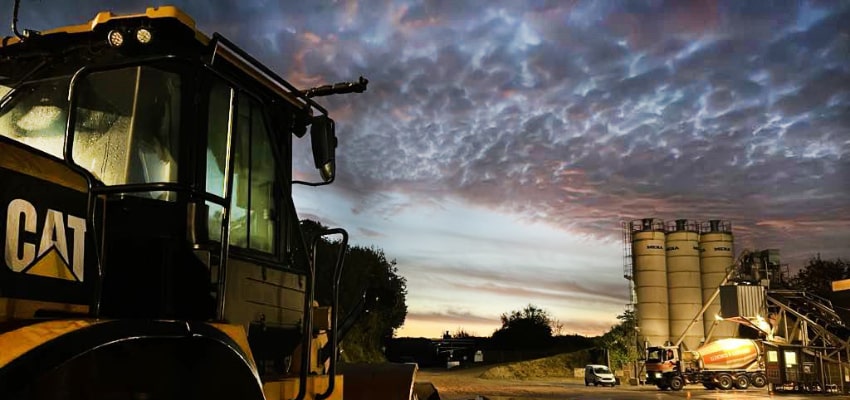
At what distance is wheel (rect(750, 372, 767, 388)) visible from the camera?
125 feet

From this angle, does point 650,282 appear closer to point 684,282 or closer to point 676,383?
point 684,282

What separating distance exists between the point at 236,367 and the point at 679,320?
4944 cm

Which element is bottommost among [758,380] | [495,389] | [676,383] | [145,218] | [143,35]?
[495,389]

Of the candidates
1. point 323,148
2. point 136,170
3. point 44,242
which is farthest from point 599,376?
point 44,242

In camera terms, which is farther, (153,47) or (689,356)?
(689,356)

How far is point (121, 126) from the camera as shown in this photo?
3428 mm

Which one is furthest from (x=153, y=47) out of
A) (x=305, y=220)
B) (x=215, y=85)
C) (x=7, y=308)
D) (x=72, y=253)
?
(x=305, y=220)

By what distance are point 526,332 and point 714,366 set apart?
4856cm

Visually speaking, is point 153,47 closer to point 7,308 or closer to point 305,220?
point 7,308

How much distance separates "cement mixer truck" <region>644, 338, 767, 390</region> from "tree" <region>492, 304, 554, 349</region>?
45111mm

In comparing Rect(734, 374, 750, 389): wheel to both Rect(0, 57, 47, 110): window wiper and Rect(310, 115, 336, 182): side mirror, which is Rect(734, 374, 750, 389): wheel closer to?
Rect(310, 115, 336, 182): side mirror

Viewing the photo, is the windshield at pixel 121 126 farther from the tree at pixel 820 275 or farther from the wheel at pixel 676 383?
the tree at pixel 820 275

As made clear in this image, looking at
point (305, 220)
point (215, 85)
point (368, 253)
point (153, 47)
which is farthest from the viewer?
point (368, 253)

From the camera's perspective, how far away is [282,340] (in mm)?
4582
